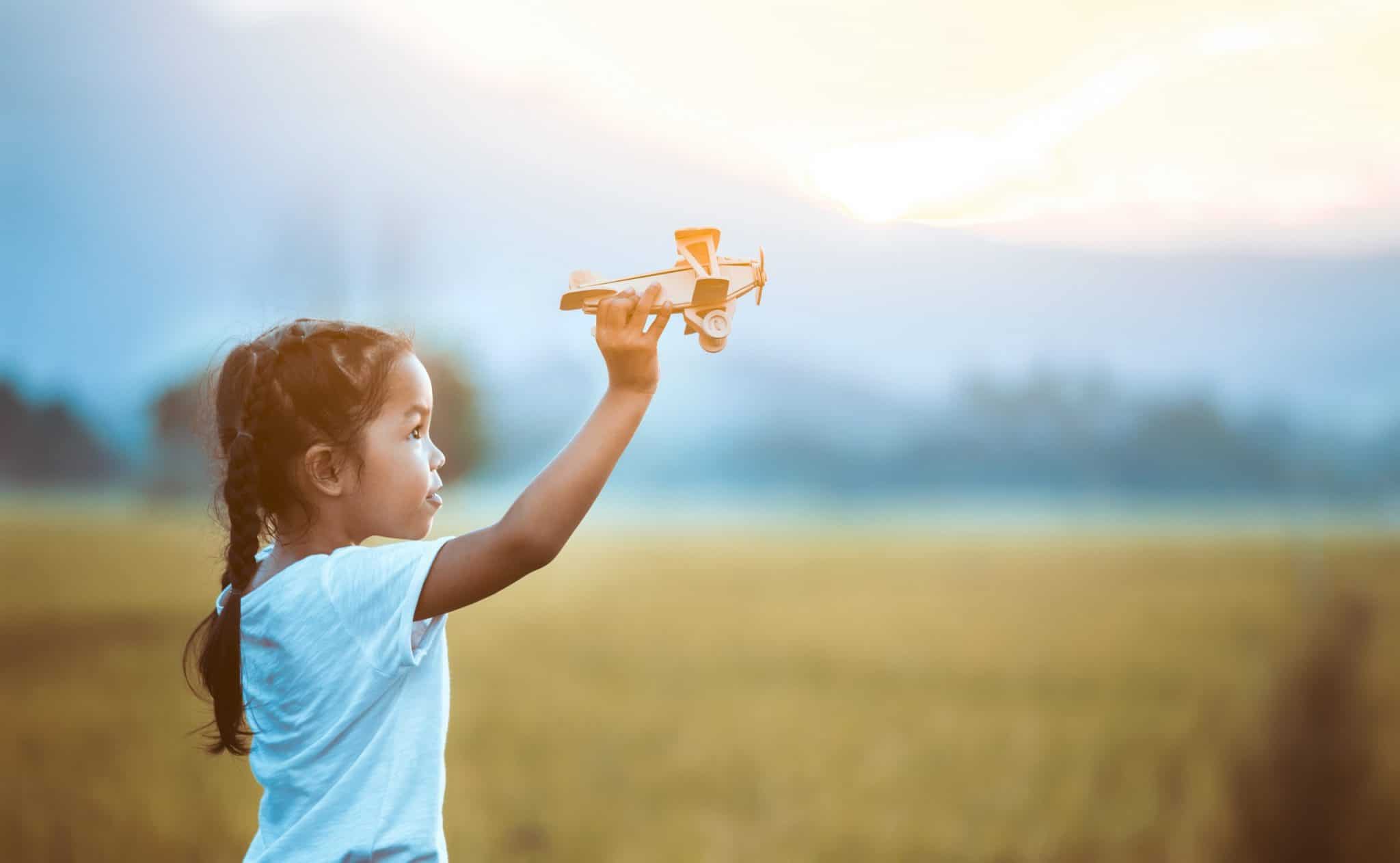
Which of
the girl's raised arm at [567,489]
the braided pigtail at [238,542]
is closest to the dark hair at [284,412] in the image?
the braided pigtail at [238,542]

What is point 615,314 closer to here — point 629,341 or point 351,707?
point 629,341

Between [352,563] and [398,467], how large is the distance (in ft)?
0.30

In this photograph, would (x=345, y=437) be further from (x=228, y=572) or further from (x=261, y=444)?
(x=228, y=572)

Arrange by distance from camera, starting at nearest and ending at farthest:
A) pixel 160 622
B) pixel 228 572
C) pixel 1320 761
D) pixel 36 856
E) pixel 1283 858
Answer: pixel 228 572
pixel 36 856
pixel 1283 858
pixel 1320 761
pixel 160 622

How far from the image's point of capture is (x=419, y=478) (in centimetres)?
77

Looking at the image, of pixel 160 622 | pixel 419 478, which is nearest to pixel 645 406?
pixel 419 478

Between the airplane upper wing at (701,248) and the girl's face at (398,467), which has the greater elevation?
the airplane upper wing at (701,248)

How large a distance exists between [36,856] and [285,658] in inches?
71.4

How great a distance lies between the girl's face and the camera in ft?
2.50

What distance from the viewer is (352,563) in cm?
70

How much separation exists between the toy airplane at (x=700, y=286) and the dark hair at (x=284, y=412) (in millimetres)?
165

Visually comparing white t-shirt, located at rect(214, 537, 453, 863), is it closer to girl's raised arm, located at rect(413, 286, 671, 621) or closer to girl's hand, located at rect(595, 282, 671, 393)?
girl's raised arm, located at rect(413, 286, 671, 621)

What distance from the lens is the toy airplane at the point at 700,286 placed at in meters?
0.71

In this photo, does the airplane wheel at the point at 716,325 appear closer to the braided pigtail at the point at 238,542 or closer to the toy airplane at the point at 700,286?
the toy airplane at the point at 700,286
